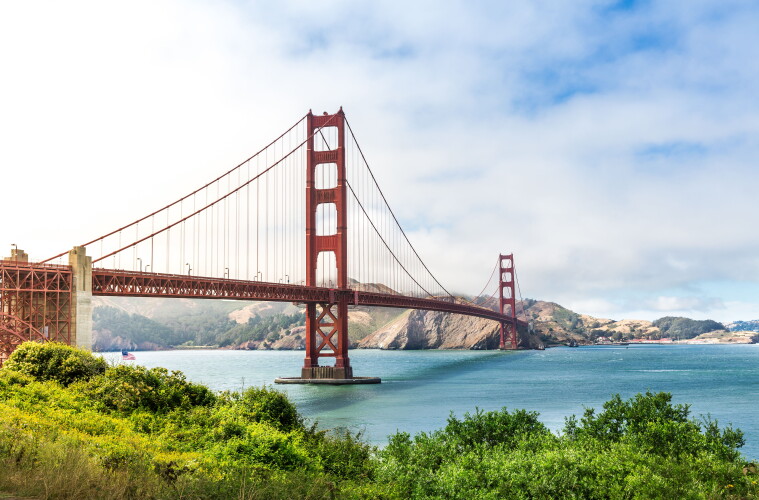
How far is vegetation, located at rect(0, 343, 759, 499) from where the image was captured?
374 inches

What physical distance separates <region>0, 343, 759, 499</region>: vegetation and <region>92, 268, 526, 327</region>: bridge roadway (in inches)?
802

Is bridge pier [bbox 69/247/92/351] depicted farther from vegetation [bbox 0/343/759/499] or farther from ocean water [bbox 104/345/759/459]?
vegetation [bbox 0/343/759/499]

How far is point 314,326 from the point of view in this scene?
65.7 meters

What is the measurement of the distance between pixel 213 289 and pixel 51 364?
3022cm

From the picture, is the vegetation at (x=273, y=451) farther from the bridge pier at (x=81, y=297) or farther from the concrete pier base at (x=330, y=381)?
the concrete pier base at (x=330, y=381)

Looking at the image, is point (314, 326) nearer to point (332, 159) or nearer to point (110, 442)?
point (332, 159)

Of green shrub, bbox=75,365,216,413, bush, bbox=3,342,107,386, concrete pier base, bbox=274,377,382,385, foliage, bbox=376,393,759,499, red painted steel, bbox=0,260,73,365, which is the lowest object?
concrete pier base, bbox=274,377,382,385

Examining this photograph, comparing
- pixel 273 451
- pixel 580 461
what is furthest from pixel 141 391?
pixel 580 461

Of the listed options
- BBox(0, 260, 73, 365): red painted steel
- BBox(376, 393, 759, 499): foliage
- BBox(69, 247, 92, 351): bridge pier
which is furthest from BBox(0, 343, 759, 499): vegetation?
BBox(69, 247, 92, 351): bridge pier

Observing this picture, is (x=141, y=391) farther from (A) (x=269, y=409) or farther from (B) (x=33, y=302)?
(B) (x=33, y=302)

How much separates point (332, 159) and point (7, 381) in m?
53.4

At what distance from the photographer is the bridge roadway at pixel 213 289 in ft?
140

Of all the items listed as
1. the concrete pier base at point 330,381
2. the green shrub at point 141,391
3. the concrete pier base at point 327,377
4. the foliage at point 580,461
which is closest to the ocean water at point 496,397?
the concrete pier base at point 330,381

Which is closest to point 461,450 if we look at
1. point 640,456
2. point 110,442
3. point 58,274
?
point 640,456
